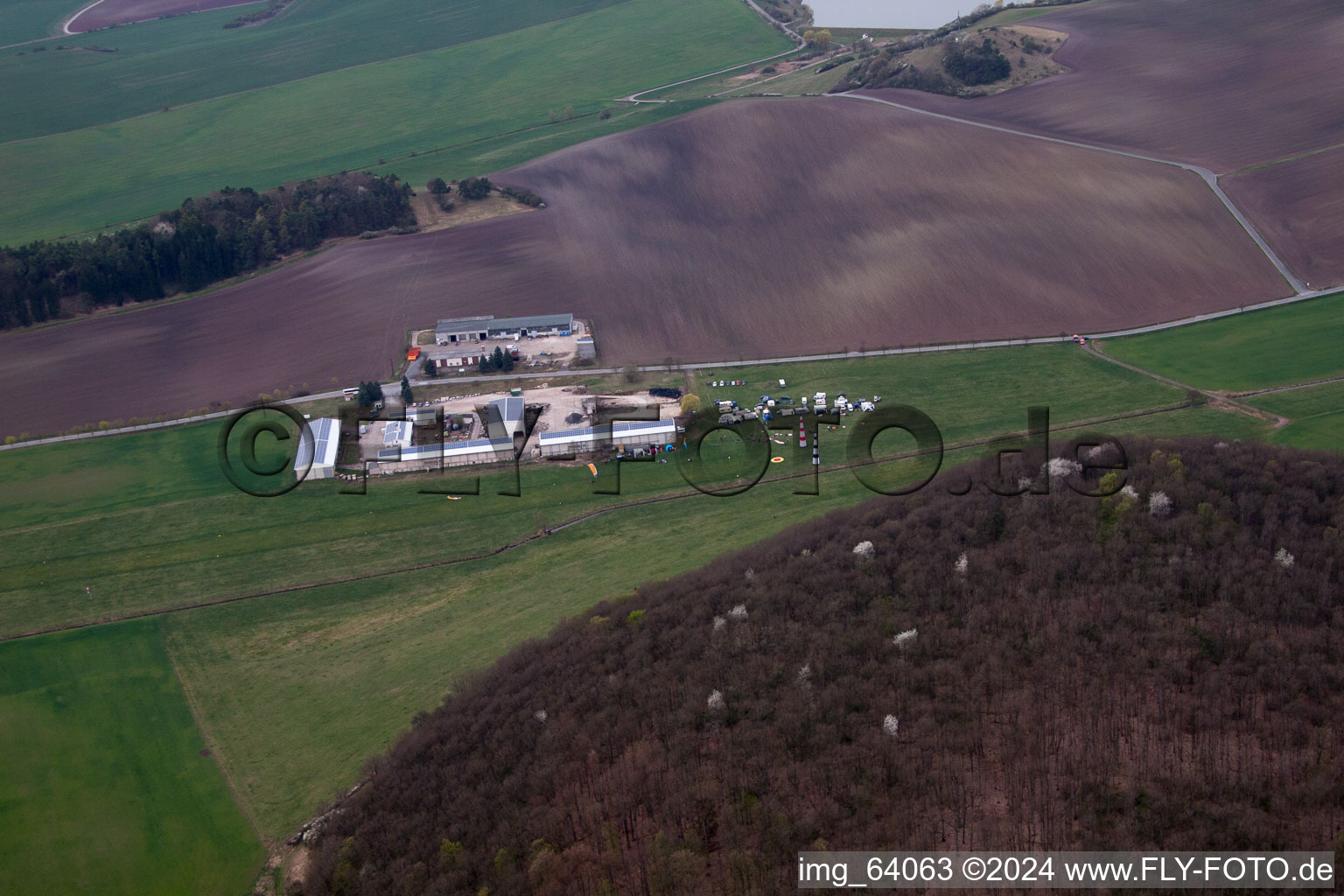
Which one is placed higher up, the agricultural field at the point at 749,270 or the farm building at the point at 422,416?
the agricultural field at the point at 749,270

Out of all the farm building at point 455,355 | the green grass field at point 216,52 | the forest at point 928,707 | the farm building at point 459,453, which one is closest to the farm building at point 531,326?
the farm building at point 455,355

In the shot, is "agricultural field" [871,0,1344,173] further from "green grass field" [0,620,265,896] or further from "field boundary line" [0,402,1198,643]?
"green grass field" [0,620,265,896]

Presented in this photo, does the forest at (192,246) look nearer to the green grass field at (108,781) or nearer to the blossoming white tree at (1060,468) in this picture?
the green grass field at (108,781)

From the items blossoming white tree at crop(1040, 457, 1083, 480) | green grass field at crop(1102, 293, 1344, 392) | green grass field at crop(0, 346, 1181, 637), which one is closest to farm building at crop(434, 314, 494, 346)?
green grass field at crop(0, 346, 1181, 637)

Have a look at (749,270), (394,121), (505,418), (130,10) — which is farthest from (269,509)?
(130,10)

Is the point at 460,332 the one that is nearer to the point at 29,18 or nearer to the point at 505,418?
the point at 505,418

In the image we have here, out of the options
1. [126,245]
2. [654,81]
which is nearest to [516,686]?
[126,245]
